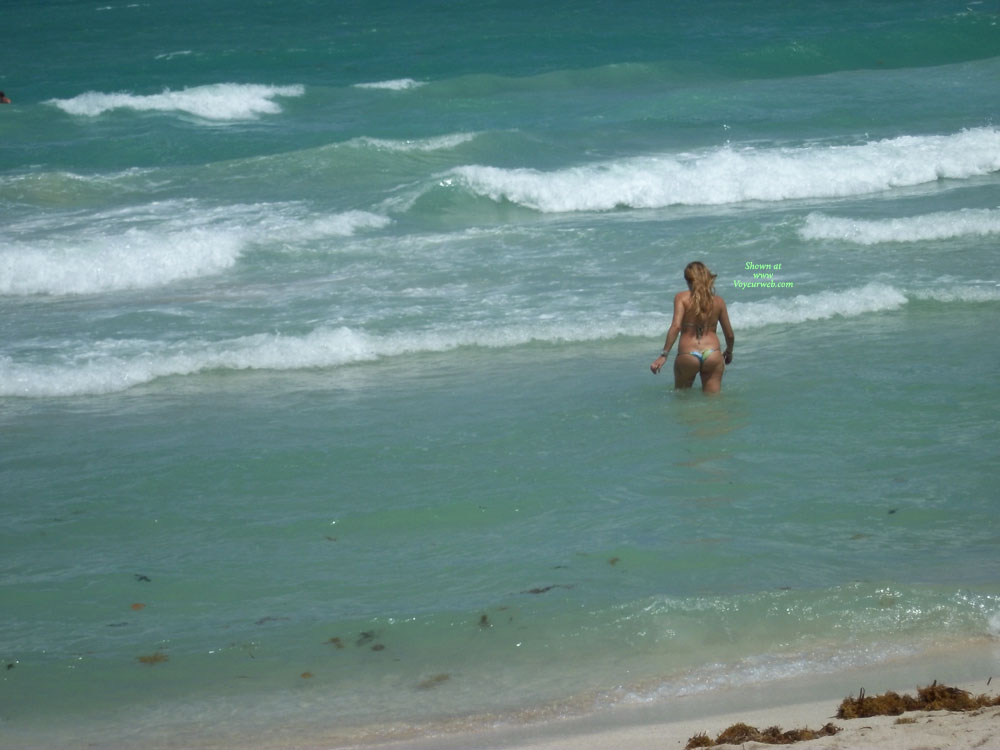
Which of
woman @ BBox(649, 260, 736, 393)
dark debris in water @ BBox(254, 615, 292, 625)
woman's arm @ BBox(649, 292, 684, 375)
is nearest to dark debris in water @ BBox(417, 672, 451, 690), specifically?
dark debris in water @ BBox(254, 615, 292, 625)

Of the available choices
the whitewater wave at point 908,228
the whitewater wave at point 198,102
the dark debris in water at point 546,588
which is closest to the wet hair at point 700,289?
the dark debris in water at point 546,588

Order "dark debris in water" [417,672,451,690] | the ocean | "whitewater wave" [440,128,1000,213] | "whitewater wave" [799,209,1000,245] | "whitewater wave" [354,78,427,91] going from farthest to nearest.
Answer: "whitewater wave" [354,78,427,91] < "whitewater wave" [440,128,1000,213] < "whitewater wave" [799,209,1000,245] < the ocean < "dark debris in water" [417,672,451,690]

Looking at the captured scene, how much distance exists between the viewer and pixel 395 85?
26.4m

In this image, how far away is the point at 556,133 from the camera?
68.1ft

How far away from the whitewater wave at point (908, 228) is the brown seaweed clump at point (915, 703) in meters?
9.08

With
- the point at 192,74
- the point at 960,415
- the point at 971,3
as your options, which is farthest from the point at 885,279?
the point at 971,3

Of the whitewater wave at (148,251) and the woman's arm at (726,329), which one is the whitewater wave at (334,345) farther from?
the whitewater wave at (148,251)

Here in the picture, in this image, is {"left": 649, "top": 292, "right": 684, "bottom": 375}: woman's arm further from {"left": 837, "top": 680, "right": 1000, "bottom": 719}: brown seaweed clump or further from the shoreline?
{"left": 837, "top": 680, "right": 1000, "bottom": 719}: brown seaweed clump

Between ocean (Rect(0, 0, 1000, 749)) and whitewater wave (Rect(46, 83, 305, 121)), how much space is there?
9.22 ft

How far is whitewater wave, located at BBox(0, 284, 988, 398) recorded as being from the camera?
395 inches

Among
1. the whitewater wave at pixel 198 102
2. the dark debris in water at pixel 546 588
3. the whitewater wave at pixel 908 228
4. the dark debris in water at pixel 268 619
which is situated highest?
the whitewater wave at pixel 198 102

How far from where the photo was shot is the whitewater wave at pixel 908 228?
13.1 meters

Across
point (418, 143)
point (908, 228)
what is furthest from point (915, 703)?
point (418, 143)

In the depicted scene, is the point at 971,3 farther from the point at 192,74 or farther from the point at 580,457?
the point at 580,457
